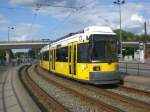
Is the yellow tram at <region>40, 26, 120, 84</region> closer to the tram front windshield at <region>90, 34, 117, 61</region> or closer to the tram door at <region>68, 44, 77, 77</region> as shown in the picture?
the tram front windshield at <region>90, 34, 117, 61</region>

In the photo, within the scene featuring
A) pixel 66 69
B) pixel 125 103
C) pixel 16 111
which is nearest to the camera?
pixel 16 111

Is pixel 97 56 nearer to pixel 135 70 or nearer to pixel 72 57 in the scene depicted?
pixel 72 57

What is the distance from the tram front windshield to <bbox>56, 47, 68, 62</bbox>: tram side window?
18.6 ft

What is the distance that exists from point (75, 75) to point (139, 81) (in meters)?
3.92

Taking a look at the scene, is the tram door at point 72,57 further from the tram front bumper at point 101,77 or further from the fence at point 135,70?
the fence at point 135,70

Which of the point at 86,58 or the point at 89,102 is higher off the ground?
the point at 86,58

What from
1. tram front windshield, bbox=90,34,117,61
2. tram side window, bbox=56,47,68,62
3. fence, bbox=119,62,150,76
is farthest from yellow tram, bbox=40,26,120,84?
fence, bbox=119,62,150,76

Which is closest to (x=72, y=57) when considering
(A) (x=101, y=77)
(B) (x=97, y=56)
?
(B) (x=97, y=56)

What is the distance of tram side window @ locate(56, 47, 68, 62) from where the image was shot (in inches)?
1005

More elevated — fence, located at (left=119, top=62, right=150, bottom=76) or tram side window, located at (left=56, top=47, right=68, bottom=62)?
tram side window, located at (left=56, top=47, right=68, bottom=62)

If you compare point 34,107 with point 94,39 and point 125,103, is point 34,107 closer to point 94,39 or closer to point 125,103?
point 125,103

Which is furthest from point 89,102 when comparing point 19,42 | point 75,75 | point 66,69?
point 19,42

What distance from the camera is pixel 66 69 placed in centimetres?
2509

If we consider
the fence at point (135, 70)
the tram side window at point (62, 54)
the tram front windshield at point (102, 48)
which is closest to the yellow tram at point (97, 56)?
the tram front windshield at point (102, 48)
